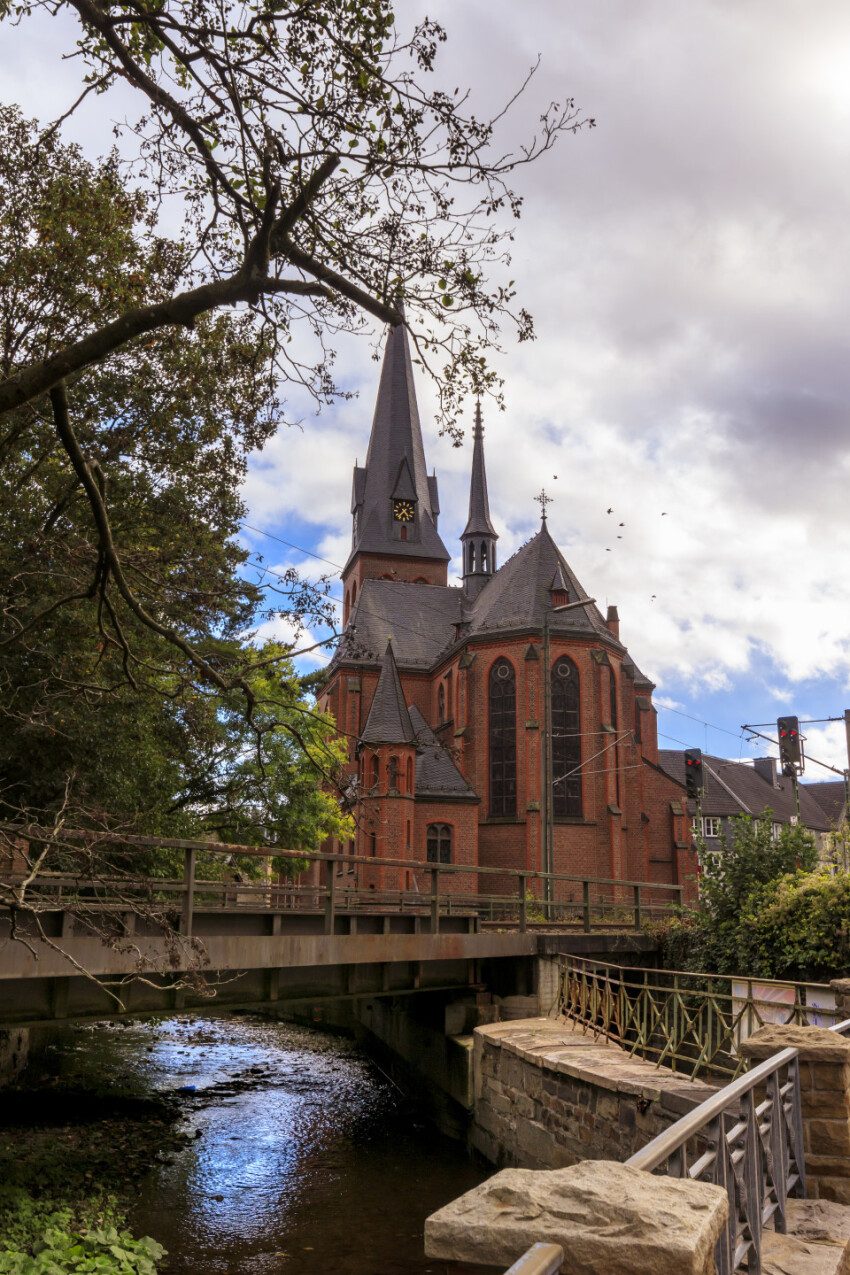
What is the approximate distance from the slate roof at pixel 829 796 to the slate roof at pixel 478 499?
31.9 m

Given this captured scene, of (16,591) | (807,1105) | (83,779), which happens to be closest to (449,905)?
(83,779)

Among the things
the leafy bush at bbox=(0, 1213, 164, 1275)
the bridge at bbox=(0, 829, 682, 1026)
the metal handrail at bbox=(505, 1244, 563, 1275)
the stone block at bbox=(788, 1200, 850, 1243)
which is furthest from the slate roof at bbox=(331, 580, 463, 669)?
the metal handrail at bbox=(505, 1244, 563, 1275)

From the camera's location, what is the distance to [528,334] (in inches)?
314

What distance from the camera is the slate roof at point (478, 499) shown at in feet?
186

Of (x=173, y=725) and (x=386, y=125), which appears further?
(x=173, y=725)

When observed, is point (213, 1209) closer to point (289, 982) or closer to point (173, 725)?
point (289, 982)

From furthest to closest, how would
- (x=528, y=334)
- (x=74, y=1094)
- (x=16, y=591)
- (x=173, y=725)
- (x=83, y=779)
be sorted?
1. (x=74, y=1094)
2. (x=173, y=725)
3. (x=83, y=779)
4. (x=16, y=591)
5. (x=528, y=334)

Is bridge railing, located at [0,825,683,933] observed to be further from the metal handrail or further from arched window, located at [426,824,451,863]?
arched window, located at [426,824,451,863]

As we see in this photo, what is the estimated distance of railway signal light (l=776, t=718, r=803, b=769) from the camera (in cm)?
2786

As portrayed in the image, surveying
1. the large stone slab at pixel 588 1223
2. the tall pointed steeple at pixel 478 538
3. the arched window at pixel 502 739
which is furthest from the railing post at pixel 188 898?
the tall pointed steeple at pixel 478 538

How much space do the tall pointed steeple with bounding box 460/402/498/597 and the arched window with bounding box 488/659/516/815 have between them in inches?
534

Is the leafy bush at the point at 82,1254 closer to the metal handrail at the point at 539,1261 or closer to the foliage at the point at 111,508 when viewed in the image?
the foliage at the point at 111,508

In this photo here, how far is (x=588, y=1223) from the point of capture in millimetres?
2666

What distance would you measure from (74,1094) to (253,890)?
27.3 feet
